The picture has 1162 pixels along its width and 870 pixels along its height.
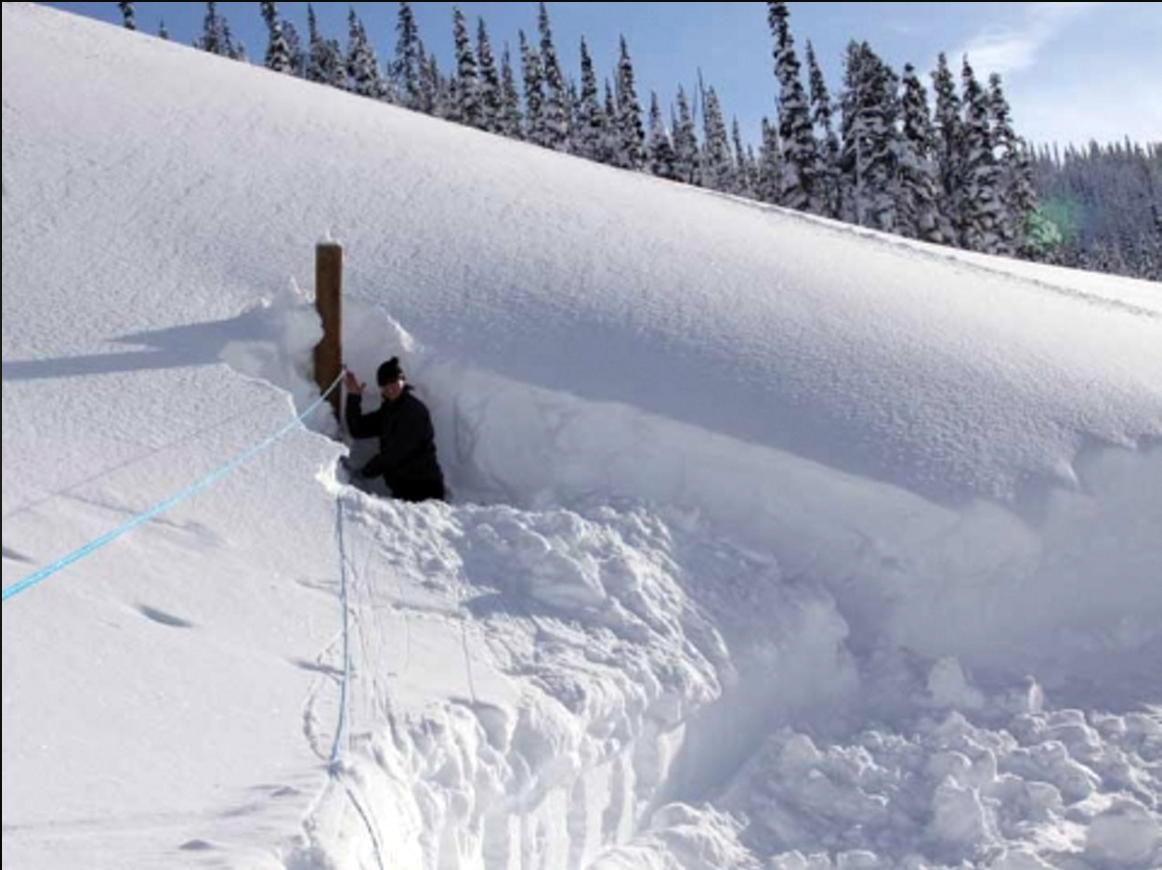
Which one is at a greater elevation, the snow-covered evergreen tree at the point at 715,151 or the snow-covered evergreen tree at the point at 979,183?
the snow-covered evergreen tree at the point at 715,151

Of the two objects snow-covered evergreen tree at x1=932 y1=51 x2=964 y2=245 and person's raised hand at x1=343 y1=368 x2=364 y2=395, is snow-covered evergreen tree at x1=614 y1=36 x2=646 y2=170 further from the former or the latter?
person's raised hand at x1=343 y1=368 x2=364 y2=395

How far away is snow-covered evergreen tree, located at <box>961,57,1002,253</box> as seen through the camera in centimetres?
3731

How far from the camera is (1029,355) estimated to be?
8320 mm

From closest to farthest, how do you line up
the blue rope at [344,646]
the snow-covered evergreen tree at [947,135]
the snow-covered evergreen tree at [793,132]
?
the blue rope at [344,646] < the snow-covered evergreen tree at [793,132] < the snow-covered evergreen tree at [947,135]

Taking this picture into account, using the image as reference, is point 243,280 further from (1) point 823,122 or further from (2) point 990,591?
(1) point 823,122

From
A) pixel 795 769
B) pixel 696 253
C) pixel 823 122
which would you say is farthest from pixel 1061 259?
pixel 795 769

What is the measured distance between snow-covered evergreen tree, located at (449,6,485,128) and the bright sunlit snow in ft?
132

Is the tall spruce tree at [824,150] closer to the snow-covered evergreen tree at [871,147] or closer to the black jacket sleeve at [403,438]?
the snow-covered evergreen tree at [871,147]

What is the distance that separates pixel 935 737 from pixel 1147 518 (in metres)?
2.35

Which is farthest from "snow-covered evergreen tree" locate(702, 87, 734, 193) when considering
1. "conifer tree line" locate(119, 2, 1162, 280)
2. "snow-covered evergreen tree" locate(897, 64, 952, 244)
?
"snow-covered evergreen tree" locate(897, 64, 952, 244)

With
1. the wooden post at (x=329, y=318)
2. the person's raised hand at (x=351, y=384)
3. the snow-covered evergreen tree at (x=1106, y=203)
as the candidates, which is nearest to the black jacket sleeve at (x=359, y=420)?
the person's raised hand at (x=351, y=384)

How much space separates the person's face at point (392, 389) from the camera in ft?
21.4

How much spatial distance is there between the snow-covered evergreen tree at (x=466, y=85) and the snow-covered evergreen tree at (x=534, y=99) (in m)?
2.40

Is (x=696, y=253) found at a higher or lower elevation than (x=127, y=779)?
higher
